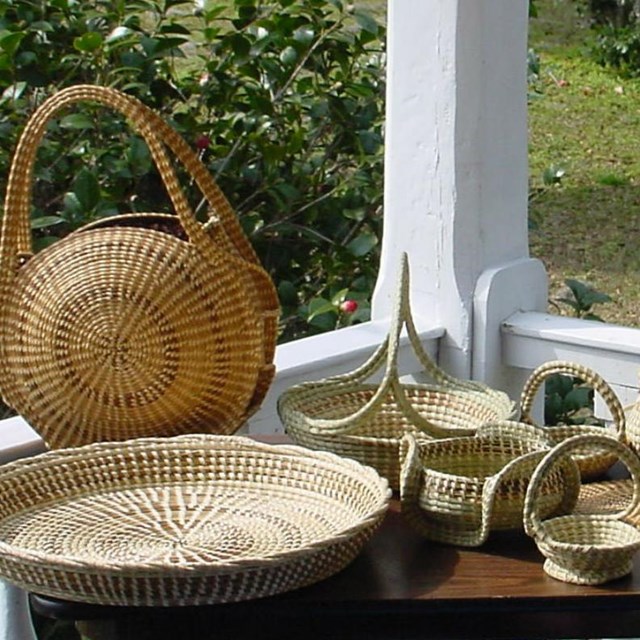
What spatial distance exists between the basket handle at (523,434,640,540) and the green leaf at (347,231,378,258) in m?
1.37

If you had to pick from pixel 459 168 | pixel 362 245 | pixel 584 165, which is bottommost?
pixel 584 165

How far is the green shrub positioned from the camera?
9.14ft

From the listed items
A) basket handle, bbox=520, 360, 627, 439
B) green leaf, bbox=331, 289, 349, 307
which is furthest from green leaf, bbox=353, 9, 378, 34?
basket handle, bbox=520, 360, 627, 439

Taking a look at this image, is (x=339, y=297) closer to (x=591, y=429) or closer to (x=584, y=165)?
(x=591, y=429)

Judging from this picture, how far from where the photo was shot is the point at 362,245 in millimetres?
2848

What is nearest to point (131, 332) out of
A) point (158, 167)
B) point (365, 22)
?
point (158, 167)

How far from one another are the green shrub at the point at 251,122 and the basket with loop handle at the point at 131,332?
879 mm

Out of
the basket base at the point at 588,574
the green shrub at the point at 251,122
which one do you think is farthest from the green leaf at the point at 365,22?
the basket base at the point at 588,574

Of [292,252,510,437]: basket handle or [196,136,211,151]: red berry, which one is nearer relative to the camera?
[292,252,510,437]: basket handle

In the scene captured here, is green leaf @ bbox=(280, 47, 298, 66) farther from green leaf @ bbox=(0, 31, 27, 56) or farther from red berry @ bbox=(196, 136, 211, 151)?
green leaf @ bbox=(0, 31, 27, 56)

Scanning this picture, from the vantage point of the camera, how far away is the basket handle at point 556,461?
1.41 metres

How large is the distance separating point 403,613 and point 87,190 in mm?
1372

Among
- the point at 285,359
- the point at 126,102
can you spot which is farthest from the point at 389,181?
the point at 126,102

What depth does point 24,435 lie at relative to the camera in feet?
6.26
